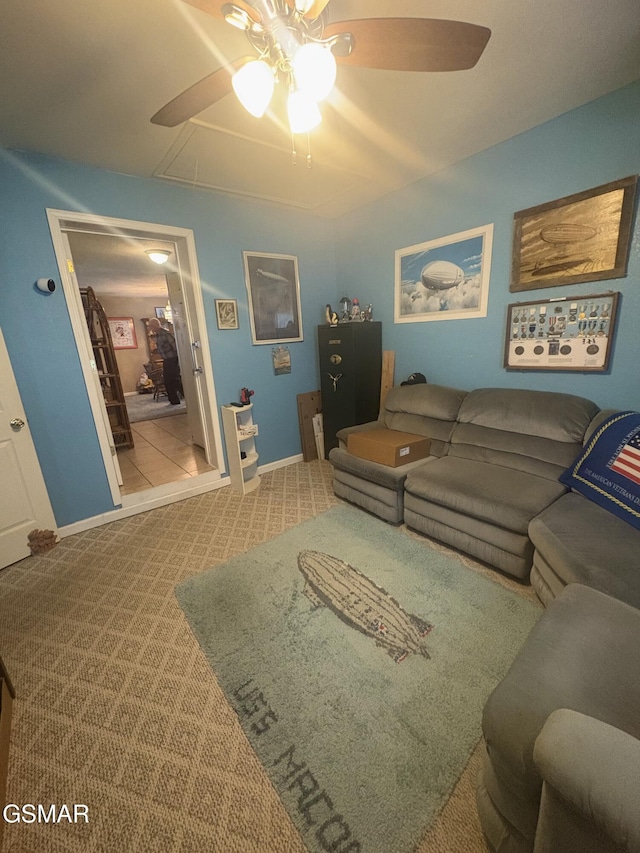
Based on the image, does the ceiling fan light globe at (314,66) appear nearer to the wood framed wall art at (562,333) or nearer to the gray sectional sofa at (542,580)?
the gray sectional sofa at (542,580)

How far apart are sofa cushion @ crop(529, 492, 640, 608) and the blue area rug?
15.5 inches

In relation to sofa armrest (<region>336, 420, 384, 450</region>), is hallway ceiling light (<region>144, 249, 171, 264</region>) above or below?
above

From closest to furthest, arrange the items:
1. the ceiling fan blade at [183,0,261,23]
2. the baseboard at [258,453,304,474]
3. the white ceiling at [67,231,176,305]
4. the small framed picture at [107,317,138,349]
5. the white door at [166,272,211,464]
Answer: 1. the ceiling fan blade at [183,0,261,23]
2. the white door at [166,272,211,464]
3. the white ceiling at [67,231,176,305]
4. the baseboard at [258,453,304,474]
5. the small framed picture at [107,317,138,349]

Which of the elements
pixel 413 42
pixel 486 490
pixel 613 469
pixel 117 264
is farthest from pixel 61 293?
pixel 613 469

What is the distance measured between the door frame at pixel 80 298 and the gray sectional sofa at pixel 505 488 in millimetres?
1407

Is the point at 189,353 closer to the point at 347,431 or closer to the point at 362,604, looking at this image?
the point at 347,431

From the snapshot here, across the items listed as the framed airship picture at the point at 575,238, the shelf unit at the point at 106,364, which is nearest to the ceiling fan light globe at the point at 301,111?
the framed airship picture at the point at 575,238

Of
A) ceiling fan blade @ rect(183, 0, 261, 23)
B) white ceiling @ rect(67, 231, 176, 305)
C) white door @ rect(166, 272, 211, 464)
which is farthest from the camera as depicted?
white ceiling @ rect(67, 231, 176, 305)

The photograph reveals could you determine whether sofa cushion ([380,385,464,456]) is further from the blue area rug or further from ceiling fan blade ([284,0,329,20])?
ceiling fan blade ([284,0,329,20])

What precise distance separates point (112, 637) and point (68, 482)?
139 centimetres

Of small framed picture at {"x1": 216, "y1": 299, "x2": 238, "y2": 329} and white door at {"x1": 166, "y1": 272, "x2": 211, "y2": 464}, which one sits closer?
small framed picture at {"x1": 216, "y1": 299, "x2": 238, "y2": 329}

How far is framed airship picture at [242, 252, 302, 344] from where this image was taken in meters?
3.18

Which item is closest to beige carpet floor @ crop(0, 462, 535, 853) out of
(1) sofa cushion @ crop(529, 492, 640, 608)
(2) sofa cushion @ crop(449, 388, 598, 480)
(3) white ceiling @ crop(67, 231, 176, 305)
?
(1) sofa cushion @ crop(529, 492, 640, 608)

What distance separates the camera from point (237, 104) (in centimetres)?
173
